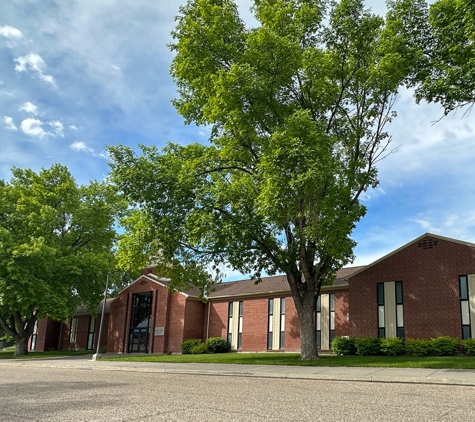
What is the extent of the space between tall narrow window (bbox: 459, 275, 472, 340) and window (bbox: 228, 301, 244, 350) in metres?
16.3

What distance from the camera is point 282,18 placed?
2023cm

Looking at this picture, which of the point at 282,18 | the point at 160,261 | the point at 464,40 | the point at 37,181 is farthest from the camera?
the point at 37,181

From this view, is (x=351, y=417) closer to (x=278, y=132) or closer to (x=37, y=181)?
(x=278, y=132)

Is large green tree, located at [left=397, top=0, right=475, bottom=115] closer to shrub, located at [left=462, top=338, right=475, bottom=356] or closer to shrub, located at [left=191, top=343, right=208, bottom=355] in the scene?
shrub, located at [left=462, top=338, right=475, bottom=356]

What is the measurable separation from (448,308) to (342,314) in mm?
6970

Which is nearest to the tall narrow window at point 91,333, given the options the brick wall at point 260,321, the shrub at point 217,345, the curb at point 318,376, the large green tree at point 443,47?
the brick wall at point 260,321

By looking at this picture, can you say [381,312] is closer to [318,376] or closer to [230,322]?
[230,322]

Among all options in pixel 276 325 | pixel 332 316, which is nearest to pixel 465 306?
pixel 332 316

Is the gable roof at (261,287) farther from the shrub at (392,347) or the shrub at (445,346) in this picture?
the shrub at (445,346)

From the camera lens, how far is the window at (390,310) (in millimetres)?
26469

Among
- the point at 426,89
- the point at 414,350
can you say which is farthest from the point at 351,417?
the point at 414,350

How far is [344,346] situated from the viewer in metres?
26.9

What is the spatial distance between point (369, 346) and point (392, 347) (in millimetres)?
1286

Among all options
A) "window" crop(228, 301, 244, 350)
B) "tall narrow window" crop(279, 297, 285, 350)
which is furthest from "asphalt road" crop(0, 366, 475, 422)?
"window" crop(228, 301, 244, 350)
